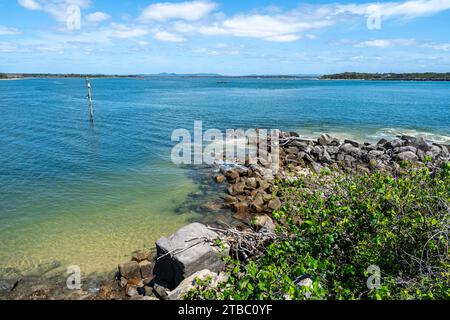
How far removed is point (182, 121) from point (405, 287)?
34.9m

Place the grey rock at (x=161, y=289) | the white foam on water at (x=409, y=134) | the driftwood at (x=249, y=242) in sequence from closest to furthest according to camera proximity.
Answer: the driftwood at (x=249, y=242), the grey rock at (x=161, y=289), the white foam on water at (x=409, y=134)

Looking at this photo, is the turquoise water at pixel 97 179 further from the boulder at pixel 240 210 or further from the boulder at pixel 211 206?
the boulder at pixel 240 210

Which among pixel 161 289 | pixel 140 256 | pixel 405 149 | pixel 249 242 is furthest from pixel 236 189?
pixel 405 149

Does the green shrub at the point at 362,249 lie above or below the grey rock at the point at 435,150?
above

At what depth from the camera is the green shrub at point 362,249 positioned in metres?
5.77

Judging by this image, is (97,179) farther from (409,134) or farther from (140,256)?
(409,134)

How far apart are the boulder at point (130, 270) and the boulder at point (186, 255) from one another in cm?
93

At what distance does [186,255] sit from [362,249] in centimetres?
460

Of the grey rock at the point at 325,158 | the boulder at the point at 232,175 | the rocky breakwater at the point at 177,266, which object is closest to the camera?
the rocky breakwater at the point at 177,266

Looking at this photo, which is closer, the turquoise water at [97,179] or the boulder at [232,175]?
the turquoise water at [97,179]

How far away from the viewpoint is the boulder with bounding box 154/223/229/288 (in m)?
8.67

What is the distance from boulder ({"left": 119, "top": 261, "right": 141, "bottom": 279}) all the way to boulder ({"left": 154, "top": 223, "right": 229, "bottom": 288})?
935mm
